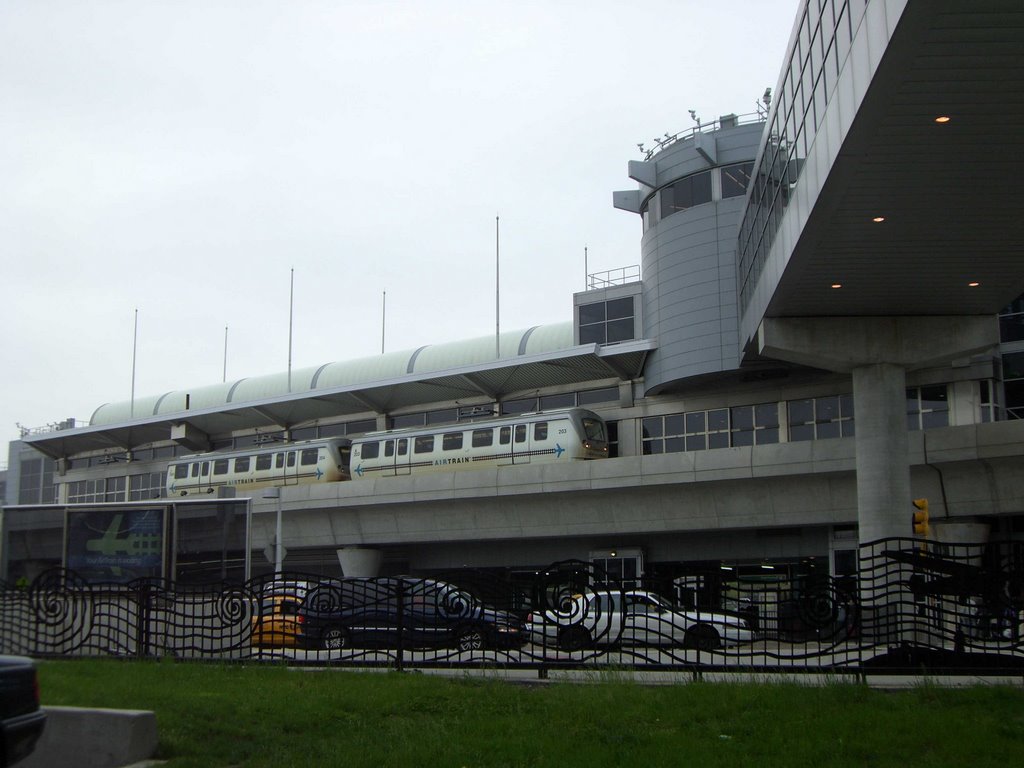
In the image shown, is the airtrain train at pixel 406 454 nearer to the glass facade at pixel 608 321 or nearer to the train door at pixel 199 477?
the train door at pixel 199 477

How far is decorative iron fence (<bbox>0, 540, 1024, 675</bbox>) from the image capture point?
13.2 meters

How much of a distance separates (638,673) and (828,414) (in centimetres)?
3147

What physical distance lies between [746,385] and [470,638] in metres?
31.8

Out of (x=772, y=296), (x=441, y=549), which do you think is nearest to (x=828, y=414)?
(x=772, y=296)

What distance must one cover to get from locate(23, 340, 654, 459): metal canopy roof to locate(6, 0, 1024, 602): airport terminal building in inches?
6.4

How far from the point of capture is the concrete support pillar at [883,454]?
30.6m

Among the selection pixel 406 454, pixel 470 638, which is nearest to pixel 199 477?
pixel 406 454

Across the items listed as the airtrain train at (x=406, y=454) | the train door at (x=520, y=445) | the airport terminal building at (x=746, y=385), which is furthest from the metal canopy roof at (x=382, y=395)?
the train door at (x=520, y=445)

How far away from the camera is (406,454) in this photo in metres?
50.3

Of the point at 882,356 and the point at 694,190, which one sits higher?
the point at 694,190

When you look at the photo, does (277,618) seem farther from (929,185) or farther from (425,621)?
(929,185)

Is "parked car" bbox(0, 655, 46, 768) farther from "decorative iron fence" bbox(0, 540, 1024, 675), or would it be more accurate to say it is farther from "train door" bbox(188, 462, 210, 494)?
"train door" bbox(188, 462, 210, 494)

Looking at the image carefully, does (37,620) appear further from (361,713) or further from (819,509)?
(819,509)

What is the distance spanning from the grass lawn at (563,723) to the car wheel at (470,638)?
1.74 metres
